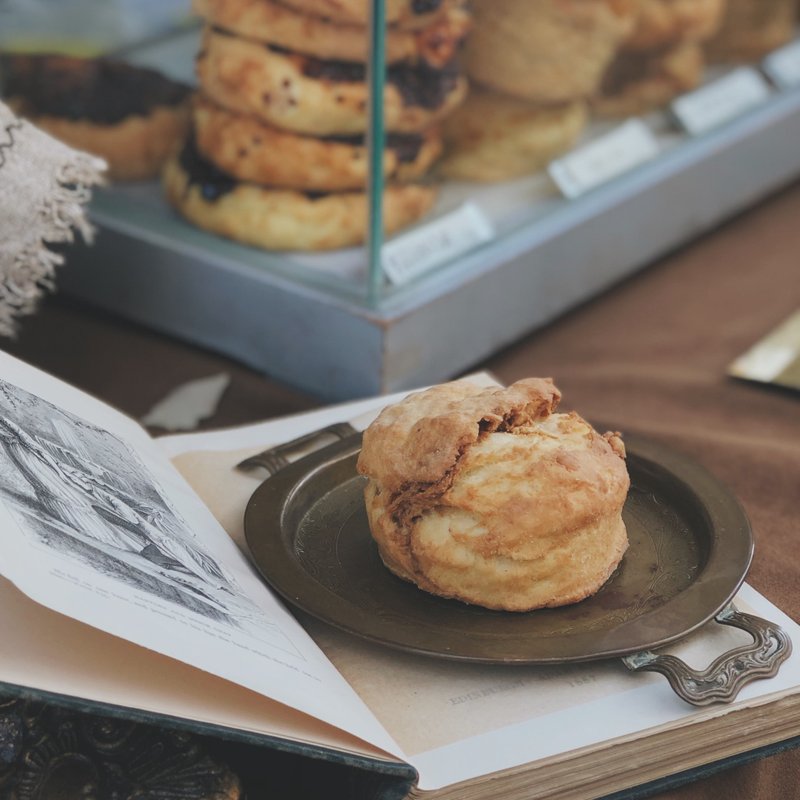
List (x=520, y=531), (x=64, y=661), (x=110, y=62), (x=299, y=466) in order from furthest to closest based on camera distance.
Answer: (x=110, y=62) < (x=299, y=466) < (x=520, y=531) < (x=64, y=661)

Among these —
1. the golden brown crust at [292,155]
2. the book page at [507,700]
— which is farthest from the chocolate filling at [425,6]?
the book page at [507,700]

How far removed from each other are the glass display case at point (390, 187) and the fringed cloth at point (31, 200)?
0.24 metres

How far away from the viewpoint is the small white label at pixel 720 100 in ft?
4.87

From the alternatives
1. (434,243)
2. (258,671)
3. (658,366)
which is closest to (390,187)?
(434,243)

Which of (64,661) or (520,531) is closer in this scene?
(64,661)

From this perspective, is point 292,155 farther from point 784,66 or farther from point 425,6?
point 784,66

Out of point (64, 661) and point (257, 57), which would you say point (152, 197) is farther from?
point (64, 661)

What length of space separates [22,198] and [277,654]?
0.46 meters

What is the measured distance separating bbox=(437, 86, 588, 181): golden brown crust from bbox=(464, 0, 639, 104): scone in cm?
1

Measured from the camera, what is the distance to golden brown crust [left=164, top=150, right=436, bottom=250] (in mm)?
1157

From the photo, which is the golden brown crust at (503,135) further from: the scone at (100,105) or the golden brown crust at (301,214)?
the scone at (100,105)

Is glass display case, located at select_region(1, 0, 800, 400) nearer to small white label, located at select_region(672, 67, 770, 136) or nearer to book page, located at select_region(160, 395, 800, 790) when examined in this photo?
small white label, located at select_region(672, 67, 770, 136)

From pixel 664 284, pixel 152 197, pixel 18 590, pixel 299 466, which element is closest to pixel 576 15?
pixel 664 284

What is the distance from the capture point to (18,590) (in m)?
0.60
